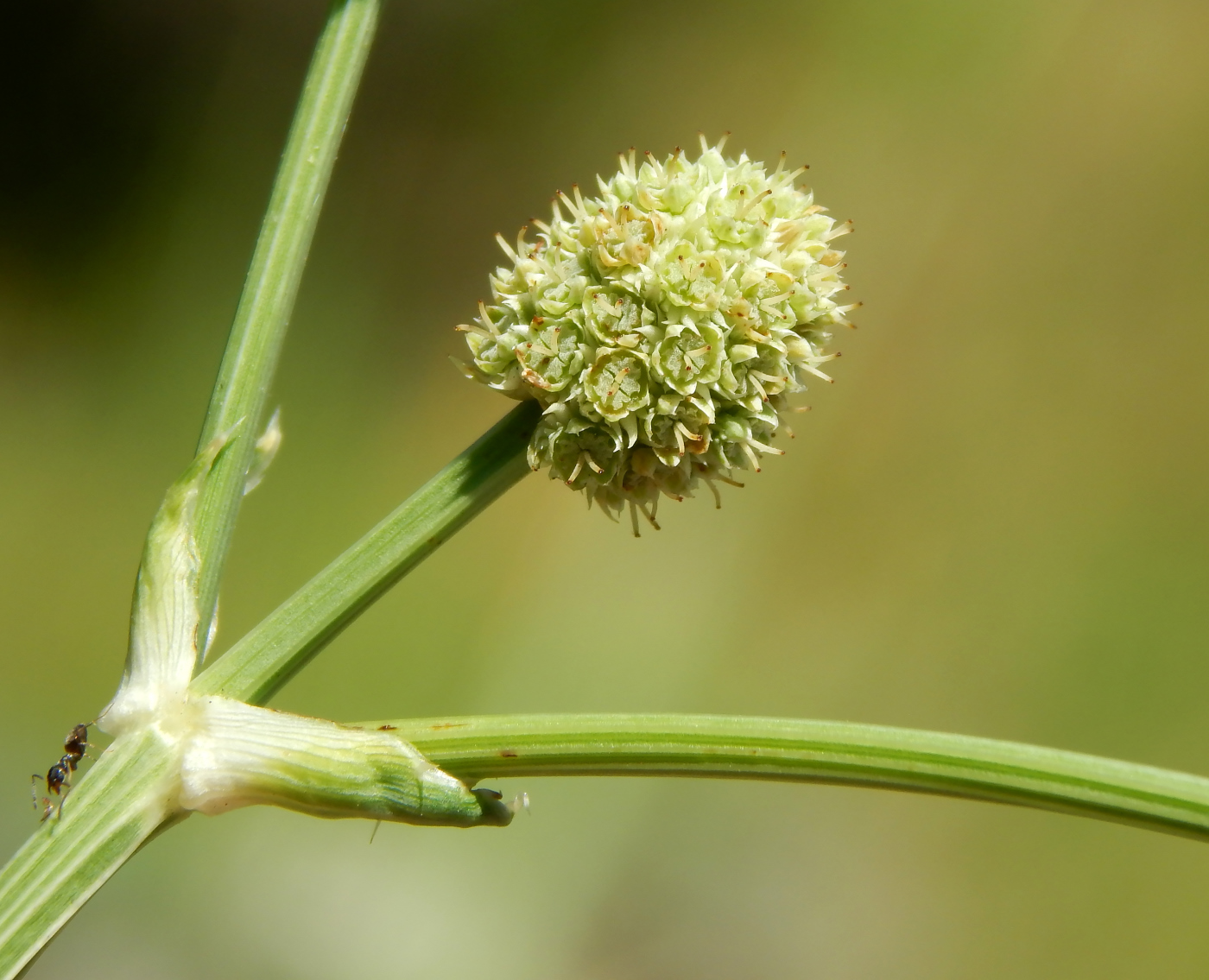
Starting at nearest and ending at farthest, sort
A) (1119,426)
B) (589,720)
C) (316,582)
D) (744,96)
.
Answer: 1. (589,720)
2. (316,582)
3. (1119,426)
4. (744,96)

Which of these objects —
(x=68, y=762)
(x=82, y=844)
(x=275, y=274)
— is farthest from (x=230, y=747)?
(x=275, y=274)

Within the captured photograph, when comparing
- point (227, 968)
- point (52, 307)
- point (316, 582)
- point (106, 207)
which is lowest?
point (227, 968)

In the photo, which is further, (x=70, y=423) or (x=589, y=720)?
(x=70, y=423)

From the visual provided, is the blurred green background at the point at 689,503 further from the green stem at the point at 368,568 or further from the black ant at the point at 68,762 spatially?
the green stem at the point at 368,568

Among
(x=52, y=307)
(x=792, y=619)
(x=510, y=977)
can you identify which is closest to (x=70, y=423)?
(x=52, y=307)

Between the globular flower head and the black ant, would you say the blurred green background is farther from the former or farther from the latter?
the globular flower head

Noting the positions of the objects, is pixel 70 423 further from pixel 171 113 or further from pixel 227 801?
pixel 227 801

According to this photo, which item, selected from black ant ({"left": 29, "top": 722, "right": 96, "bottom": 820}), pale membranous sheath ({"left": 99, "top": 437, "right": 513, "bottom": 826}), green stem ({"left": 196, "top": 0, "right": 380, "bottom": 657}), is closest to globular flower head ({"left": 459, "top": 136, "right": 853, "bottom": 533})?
green stem ({"left": 196, "top": 0, "right": 380, "bottom": 657})
